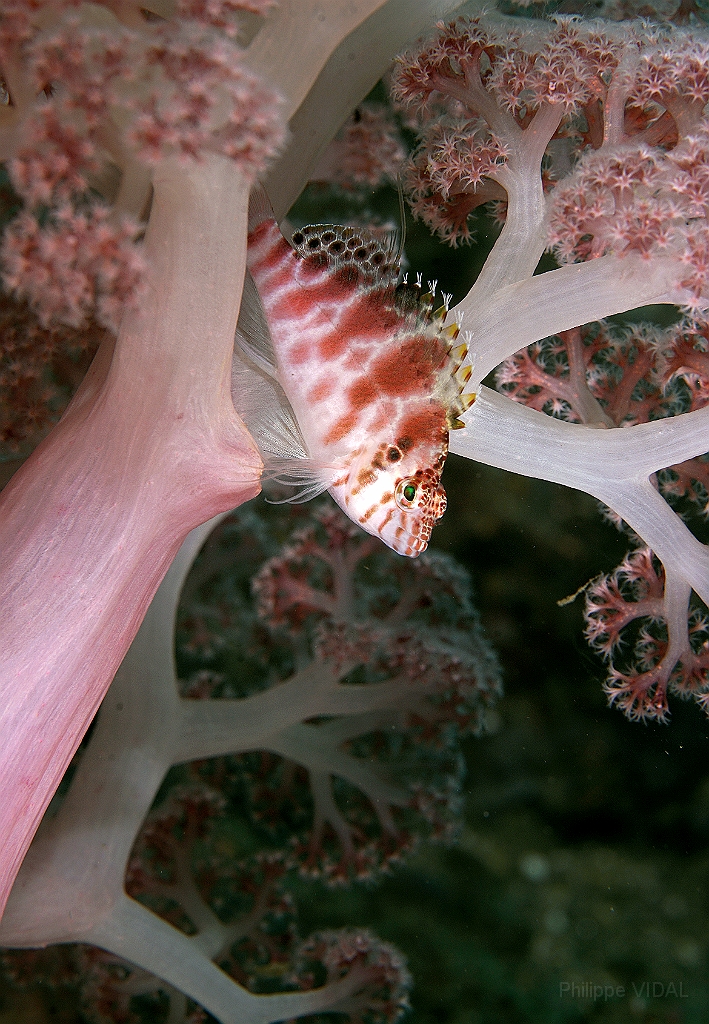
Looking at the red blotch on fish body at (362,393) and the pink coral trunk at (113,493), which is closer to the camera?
the pink coral trunk at (113,493)

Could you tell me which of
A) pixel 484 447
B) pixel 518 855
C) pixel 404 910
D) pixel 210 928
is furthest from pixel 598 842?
pixel 484 447

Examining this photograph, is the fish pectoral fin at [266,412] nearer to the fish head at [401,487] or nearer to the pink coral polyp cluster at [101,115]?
the fish head at [401,487]

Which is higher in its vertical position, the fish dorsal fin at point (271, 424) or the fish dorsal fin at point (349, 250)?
the fish dorsal fin at point (349, 250)

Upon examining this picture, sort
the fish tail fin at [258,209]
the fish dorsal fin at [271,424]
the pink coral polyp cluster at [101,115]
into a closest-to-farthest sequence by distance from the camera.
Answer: the pink coral polyp cluster at [101,115] → the fish tail fin at [258,209] → the fish dorsal fin at [271,424]

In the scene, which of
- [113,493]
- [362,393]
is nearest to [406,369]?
[362,393]

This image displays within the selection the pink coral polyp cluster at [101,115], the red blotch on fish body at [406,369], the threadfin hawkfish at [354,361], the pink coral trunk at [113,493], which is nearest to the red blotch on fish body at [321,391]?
the threadfin hawkfish at [354,361]

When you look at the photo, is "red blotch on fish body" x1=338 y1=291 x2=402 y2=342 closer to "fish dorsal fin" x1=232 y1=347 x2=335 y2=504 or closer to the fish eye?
"fish dorsal fin" x1=232 y1=347 x2=335 y2=504

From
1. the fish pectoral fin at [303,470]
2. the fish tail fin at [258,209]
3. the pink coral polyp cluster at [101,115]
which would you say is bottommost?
the fish pectoral fin at [303,470]

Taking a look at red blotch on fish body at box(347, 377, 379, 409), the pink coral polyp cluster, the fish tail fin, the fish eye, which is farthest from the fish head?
the pink coral polyp cluster
